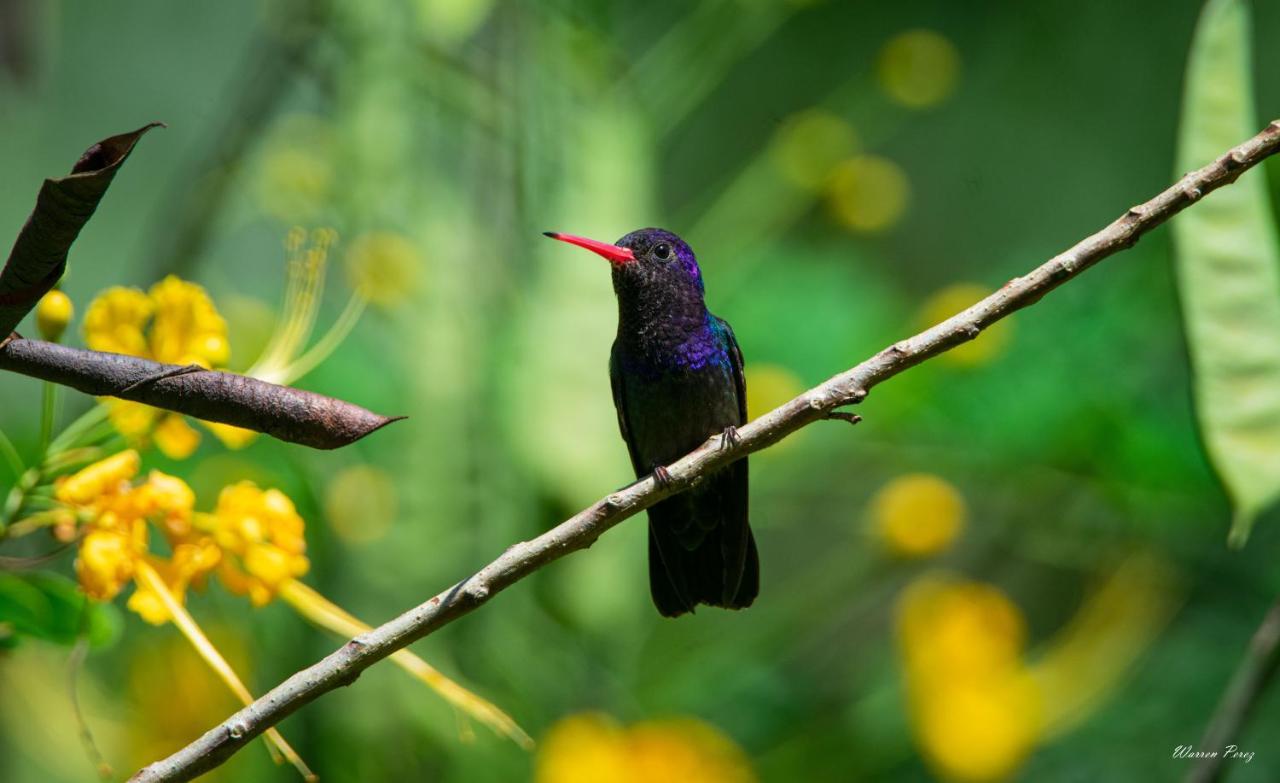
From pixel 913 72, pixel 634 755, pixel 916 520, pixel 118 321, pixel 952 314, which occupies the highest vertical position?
pixel 913 72

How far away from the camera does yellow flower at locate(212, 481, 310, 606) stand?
1182 mm

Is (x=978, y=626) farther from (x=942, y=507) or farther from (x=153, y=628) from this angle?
(x=153, y=628)

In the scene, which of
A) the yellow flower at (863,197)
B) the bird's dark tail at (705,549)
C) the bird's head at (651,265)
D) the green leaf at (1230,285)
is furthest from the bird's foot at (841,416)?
the yellow flower at (863,197)

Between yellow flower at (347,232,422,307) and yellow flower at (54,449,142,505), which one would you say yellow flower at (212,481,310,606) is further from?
yellow flower at (347,232,422,307)

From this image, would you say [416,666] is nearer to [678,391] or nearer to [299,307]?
[299,307]

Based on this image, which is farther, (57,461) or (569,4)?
(569,4)

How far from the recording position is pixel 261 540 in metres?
1.19

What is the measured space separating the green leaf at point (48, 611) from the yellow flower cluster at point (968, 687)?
134cm

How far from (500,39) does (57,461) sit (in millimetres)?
1732

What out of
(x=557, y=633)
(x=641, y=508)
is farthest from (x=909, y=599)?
(x=641, y=508)

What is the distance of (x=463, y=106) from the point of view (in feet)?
8.23

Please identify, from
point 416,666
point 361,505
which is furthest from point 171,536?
point 361,505

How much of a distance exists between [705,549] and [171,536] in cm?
101

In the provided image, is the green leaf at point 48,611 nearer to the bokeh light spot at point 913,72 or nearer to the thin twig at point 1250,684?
the thin twig at point 1250,684
